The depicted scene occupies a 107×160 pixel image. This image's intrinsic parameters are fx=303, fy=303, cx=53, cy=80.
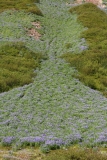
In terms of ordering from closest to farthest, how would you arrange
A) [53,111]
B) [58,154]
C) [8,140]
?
[58,154] → [8,140] → [53,111]

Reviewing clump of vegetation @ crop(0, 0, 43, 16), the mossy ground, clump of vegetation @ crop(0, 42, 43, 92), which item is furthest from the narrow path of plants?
clump of vegetation @ crop(0, 0, 43, 16)

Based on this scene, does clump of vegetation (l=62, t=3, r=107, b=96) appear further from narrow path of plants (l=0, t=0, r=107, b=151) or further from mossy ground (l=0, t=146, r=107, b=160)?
mossy ground (l=0, t=146, r=107, b=160)

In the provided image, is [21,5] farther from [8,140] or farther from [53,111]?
[8,140]

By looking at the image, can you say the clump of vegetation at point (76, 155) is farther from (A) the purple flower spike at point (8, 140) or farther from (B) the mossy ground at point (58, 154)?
(A) the purple flower spike at point (8, 140)

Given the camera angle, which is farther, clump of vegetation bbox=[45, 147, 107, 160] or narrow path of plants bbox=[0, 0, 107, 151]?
narrow path of plants bbox=[0, 0, 107, 151]

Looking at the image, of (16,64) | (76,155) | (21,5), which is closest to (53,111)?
(76,155)

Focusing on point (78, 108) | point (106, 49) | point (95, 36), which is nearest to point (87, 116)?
point (78, 108)

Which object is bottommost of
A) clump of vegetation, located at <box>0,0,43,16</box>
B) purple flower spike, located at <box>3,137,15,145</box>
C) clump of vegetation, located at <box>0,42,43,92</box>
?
purple flower spike, located at <box>3,137,15,145</box>

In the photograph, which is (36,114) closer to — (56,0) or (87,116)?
(87,116)
